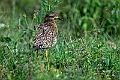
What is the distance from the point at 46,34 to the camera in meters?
9.38

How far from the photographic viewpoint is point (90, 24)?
496 inches

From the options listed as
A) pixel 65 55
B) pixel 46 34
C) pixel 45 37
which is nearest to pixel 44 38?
pixel 45 37

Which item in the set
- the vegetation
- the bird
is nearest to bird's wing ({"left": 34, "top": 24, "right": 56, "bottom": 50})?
the bird

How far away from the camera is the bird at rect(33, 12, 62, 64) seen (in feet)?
30.0

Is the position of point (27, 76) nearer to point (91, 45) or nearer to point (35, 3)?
point (91, 45)

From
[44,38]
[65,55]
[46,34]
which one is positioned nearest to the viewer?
[65,55]

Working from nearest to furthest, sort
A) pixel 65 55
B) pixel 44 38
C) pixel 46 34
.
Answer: pixel 65 55 → pixel 44 38 → pixel 46 34

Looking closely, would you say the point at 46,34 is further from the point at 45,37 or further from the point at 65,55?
the point at 65,55

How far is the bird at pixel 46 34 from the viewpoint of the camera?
914cm

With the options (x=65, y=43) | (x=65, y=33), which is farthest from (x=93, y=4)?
(x=65, y=43)

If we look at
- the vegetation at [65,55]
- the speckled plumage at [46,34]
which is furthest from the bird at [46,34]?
the vegetation at [65,55]

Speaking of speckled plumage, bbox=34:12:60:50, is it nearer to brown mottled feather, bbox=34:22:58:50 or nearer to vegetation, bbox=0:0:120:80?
brown mottled feather, bbox=34:22:58:50

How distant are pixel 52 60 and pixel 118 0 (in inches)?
146

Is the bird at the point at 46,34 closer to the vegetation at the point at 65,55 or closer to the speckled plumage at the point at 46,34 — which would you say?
the speckled plumage at the point at 46,34
